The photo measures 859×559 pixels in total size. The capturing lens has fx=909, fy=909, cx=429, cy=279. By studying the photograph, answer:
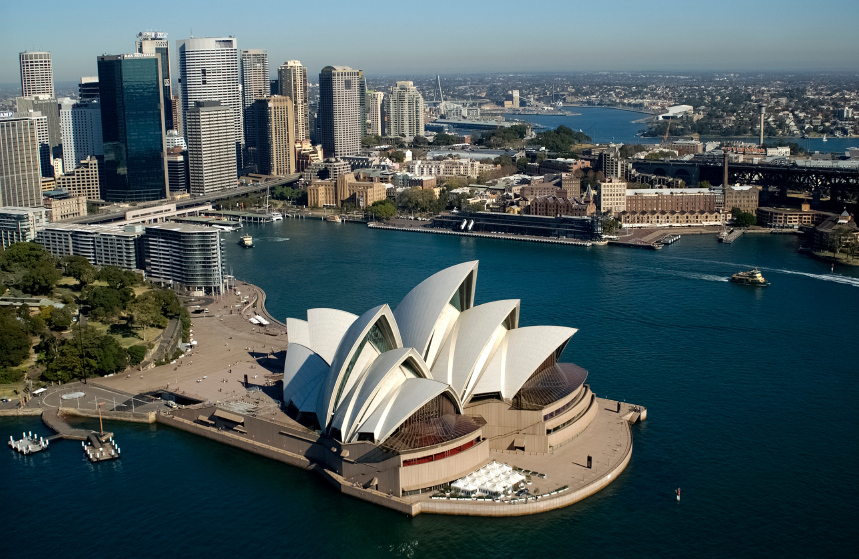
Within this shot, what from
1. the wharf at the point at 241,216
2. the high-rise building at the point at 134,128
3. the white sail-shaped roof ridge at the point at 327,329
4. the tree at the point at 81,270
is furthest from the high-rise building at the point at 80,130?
the white sail-shaped roof ridge at the point at 327,329

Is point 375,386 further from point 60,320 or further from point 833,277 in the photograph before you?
point 833,277

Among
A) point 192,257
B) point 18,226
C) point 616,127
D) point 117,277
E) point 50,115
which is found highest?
point 50,115

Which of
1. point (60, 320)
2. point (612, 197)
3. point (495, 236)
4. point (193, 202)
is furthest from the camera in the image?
point (193, 202)

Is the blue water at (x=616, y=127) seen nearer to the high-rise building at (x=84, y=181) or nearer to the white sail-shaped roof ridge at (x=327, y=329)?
the high-rise building at (x=84, y=181)

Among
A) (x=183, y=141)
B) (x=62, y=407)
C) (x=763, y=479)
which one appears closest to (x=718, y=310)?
(x=763, y=479)

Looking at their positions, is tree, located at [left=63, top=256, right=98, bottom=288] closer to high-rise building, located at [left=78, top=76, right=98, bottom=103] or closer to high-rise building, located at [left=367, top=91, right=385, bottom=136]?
high-rise building, located at [left=78, top=76, right=98, bottom=103]

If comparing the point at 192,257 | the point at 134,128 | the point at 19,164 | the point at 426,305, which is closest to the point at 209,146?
the point at 134,128
